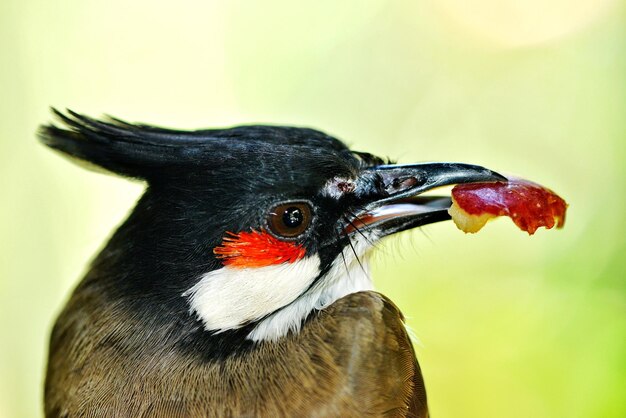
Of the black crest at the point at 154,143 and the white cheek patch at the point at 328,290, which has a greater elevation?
the black crest at the point at 154,143

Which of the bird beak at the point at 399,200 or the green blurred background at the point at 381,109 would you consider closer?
the bird beak at the point at 399,200

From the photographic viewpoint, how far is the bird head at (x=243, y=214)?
178 cm

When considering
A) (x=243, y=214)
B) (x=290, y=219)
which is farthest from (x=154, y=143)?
(x=290, y=219)

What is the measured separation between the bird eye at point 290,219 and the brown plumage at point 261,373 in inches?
10.0

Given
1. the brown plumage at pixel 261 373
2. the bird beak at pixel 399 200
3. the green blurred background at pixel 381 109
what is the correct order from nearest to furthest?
the brown plumage at pixel 261 373 → the bird beak at pixel 399 200 → the green blurred background at pixel 381 109

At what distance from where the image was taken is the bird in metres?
1.77

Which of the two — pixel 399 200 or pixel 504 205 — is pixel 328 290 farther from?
pixel 504 205

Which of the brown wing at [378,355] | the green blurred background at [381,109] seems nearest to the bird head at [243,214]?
the brown wing at [378,355]

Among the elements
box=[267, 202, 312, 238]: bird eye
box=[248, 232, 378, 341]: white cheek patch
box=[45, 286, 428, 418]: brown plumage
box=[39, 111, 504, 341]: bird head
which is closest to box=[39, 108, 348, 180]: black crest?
box=[39, 111, 504, 341]: bird head

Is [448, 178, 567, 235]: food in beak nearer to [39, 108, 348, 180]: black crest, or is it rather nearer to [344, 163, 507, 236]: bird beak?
[344, 163, 507, 236]: bird beak

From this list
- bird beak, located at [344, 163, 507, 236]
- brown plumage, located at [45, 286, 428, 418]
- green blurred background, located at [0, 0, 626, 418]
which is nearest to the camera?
brown plumage, located at [45, 286, 428, 418]

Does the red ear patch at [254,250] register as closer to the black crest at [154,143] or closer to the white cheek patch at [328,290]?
the white cheek patch at [328,290]

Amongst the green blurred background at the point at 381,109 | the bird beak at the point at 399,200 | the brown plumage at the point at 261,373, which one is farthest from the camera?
the green blurred background at the point at 381,109

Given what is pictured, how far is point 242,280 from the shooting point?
5.98 ft
